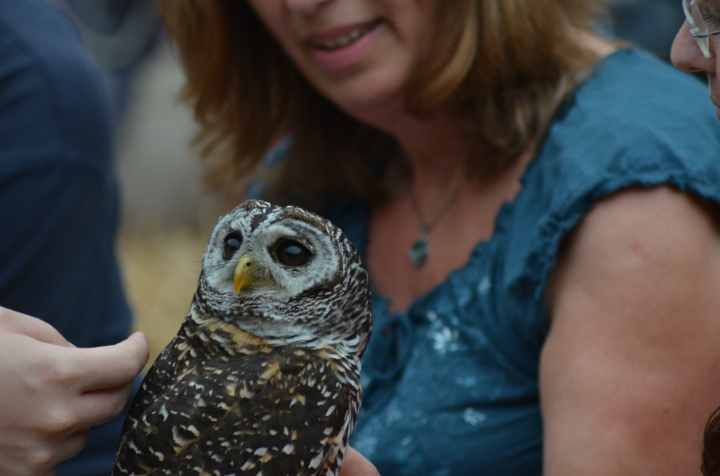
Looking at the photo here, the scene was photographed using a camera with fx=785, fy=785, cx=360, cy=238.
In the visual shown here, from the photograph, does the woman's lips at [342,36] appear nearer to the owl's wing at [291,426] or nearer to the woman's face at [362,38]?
the woman's face at [362,38]

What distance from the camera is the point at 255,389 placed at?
1.27 metres

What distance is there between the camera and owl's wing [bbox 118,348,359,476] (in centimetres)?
123

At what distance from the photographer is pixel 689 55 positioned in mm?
1227

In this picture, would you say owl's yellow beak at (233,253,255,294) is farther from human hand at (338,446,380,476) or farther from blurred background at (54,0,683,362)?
blurred background at (54,0,683,362)

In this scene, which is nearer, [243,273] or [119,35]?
[243,273]

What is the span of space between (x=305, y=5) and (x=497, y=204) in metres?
0.67

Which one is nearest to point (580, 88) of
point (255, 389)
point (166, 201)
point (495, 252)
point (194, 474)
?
point (495, 252)

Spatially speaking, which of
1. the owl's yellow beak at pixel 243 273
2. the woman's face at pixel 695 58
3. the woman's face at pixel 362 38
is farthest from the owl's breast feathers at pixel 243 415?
the woman's face at pixel 362 38

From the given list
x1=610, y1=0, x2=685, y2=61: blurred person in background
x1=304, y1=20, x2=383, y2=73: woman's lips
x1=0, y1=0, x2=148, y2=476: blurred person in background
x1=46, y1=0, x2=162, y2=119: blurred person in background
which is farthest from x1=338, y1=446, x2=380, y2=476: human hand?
x1=46, y1=0, x2=162, y2=119: blurred person in background

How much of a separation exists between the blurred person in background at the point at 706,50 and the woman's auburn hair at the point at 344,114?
2.00 ft

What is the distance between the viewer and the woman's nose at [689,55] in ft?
3.97

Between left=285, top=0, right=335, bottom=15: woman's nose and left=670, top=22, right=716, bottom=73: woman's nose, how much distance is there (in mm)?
912

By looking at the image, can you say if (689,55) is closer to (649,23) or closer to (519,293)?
(519,293)

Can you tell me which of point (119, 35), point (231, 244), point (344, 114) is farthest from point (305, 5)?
point (119, 35)
